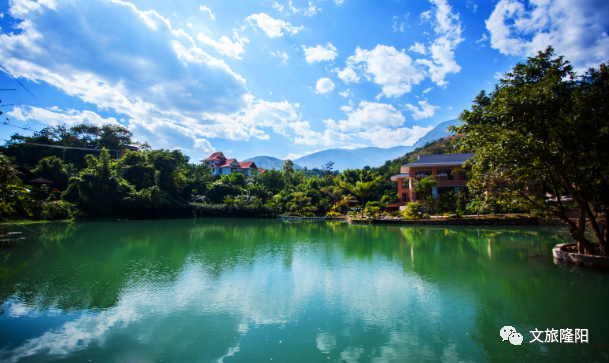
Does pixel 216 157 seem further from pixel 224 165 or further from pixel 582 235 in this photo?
pixel 582 235

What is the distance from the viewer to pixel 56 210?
81.9ft

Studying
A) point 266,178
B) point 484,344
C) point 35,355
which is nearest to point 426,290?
point 484,344

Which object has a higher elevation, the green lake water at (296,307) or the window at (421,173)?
the window at (421,173)

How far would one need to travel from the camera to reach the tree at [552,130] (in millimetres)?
7172

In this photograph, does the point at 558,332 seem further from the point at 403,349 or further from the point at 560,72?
the point at 560,72

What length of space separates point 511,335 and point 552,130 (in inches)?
215

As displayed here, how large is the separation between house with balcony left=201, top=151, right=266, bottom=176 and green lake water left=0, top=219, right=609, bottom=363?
149 feet

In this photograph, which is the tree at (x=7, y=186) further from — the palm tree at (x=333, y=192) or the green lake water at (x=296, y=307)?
the palm tree at (x=333, y=192)

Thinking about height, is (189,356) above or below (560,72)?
below

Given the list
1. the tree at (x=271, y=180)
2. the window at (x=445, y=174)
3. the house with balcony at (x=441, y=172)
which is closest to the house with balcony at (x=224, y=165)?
the tree at (x=271, y=180)

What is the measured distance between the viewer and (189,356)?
4.42m

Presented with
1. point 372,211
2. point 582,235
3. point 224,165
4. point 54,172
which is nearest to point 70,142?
point 54,172

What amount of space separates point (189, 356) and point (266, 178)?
121 feet

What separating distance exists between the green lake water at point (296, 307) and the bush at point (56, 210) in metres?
15.8
